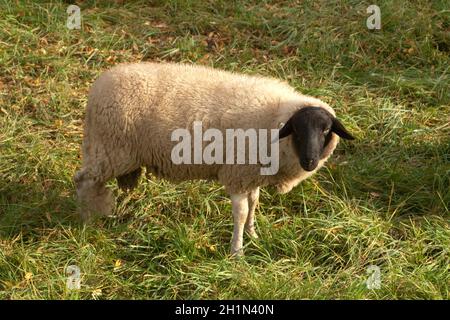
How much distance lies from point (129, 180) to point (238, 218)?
3.28 ft

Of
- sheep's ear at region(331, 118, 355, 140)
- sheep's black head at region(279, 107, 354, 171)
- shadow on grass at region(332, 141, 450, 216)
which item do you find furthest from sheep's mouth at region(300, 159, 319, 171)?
shadow on grass at region(332, 141, 450, 216)

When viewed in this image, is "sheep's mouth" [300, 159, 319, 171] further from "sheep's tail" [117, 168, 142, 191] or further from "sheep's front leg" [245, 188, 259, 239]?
"sheep's tail" [117, 168, 142, 191]

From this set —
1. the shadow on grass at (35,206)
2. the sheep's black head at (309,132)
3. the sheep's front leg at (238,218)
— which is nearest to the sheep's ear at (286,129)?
the sheep's black head at (309,132)

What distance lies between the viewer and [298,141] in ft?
16.2

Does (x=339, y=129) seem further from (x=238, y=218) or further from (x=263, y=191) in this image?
(x=263, y=191)

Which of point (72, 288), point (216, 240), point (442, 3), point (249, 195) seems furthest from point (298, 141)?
point (442, 3)

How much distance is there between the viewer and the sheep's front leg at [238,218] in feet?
17.2

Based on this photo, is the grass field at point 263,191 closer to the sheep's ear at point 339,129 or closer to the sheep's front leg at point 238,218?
the sheep's front leg at point 238,218

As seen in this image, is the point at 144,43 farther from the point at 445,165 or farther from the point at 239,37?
the point at 445,165

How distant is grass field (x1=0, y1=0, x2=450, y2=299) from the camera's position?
4.89 meters

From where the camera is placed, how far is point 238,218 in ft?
17.2

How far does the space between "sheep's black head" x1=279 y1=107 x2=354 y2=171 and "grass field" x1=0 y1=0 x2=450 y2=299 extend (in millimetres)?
741

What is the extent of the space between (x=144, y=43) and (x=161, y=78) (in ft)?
9.58
